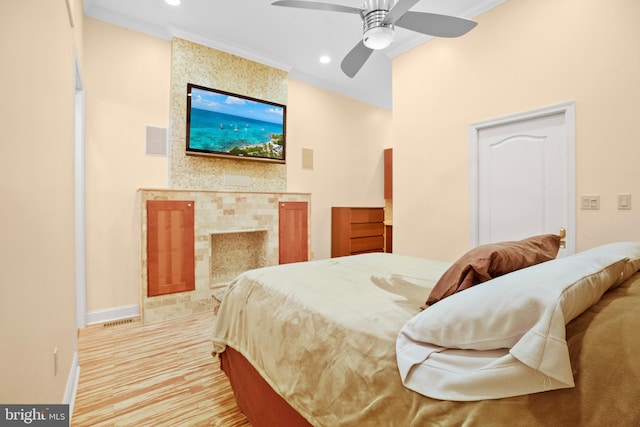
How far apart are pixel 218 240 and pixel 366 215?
2.53 metres

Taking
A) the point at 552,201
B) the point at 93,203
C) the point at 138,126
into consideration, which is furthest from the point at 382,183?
the point at 93,203

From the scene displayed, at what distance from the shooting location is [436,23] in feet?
6.20

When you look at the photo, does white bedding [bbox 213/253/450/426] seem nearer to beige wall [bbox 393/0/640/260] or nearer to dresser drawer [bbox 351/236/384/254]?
beige wall [bbox 393/0/640/260]

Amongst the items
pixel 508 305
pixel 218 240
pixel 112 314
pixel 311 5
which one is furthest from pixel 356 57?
pixel 112 314

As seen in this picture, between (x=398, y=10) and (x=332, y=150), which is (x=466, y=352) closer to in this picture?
(x=398, y=10)

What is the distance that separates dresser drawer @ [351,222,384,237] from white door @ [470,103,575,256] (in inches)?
84.4

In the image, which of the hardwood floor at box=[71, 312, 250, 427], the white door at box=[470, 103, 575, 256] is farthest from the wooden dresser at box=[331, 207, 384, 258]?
the hardwood floor at box=[71, 312, 250, 427]

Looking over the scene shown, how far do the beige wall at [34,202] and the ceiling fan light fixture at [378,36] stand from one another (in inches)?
63.9

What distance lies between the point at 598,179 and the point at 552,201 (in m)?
0.34

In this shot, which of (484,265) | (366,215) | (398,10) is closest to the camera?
(484,265)

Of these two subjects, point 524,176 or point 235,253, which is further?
point 235,253

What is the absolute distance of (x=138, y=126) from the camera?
3.14 metres

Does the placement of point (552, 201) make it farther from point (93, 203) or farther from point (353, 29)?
point (93, 203)

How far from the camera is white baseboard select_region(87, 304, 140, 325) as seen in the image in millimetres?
2855
